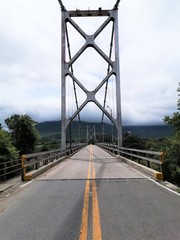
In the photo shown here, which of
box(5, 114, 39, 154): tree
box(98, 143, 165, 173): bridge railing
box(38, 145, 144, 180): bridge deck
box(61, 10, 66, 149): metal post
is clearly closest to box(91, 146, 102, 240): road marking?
box(98, 143, 165, 173): bridge railing

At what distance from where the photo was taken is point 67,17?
120 feet

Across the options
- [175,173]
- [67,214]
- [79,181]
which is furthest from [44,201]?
[175,173]

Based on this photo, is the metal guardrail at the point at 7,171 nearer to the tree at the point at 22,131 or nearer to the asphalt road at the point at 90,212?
the asphalt road at the point at 90,212

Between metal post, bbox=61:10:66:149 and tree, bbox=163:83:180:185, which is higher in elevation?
metal post, bbox=61:10:66:149

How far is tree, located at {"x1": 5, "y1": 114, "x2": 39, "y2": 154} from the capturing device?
30817 mm

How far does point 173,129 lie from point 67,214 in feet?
107

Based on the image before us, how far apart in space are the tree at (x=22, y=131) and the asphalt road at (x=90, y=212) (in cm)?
1946

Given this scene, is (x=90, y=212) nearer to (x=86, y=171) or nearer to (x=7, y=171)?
(x=86, y=171)

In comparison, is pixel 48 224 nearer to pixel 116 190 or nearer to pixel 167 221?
pixel 167 221

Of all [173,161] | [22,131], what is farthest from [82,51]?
[173,161]

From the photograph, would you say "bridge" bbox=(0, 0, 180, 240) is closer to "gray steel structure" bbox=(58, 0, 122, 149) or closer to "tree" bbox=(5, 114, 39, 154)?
"tree" bbox=(5, 114, 39, 154)

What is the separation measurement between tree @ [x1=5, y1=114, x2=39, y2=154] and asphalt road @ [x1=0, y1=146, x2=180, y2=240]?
19458 mm

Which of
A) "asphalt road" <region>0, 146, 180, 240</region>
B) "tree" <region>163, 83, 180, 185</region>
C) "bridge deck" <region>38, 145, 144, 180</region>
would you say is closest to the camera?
"asphalt road" <region>0, 146, 180, 240</region>

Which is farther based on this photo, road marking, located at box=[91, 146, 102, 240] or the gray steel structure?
the gray steel structure
